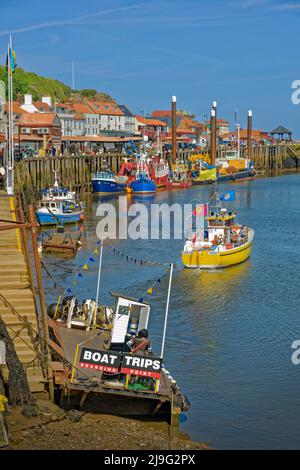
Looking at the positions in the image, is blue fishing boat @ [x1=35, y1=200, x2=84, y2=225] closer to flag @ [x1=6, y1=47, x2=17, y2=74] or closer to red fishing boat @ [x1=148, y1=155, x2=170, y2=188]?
flag @ [x1=6, y1=47, x2=17, y2=74]

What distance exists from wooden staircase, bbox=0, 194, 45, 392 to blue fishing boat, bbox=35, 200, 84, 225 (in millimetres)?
26955

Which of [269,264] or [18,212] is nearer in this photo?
[18,212]

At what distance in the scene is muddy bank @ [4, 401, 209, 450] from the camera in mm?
13133

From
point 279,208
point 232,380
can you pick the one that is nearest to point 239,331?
point 232,380

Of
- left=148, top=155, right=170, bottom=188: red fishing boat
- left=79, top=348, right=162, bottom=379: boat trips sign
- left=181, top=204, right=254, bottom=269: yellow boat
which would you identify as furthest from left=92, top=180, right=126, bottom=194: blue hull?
left=79, top=348, right=162, bottom=379: boat trips sign

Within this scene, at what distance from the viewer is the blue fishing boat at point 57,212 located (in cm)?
4742

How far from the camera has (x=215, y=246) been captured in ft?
114

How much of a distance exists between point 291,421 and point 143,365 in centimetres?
398

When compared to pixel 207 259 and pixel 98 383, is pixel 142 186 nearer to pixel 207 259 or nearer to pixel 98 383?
pixel 207 259

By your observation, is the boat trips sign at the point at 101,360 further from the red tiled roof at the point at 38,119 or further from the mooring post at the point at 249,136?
the mooring post at the point at 249,136

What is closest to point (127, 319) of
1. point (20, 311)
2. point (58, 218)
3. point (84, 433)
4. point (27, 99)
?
point (20, 311)

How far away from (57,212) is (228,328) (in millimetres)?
25159

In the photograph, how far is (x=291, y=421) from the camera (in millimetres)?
17031

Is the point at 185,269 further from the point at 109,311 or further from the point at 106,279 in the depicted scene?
the point at 109,311
